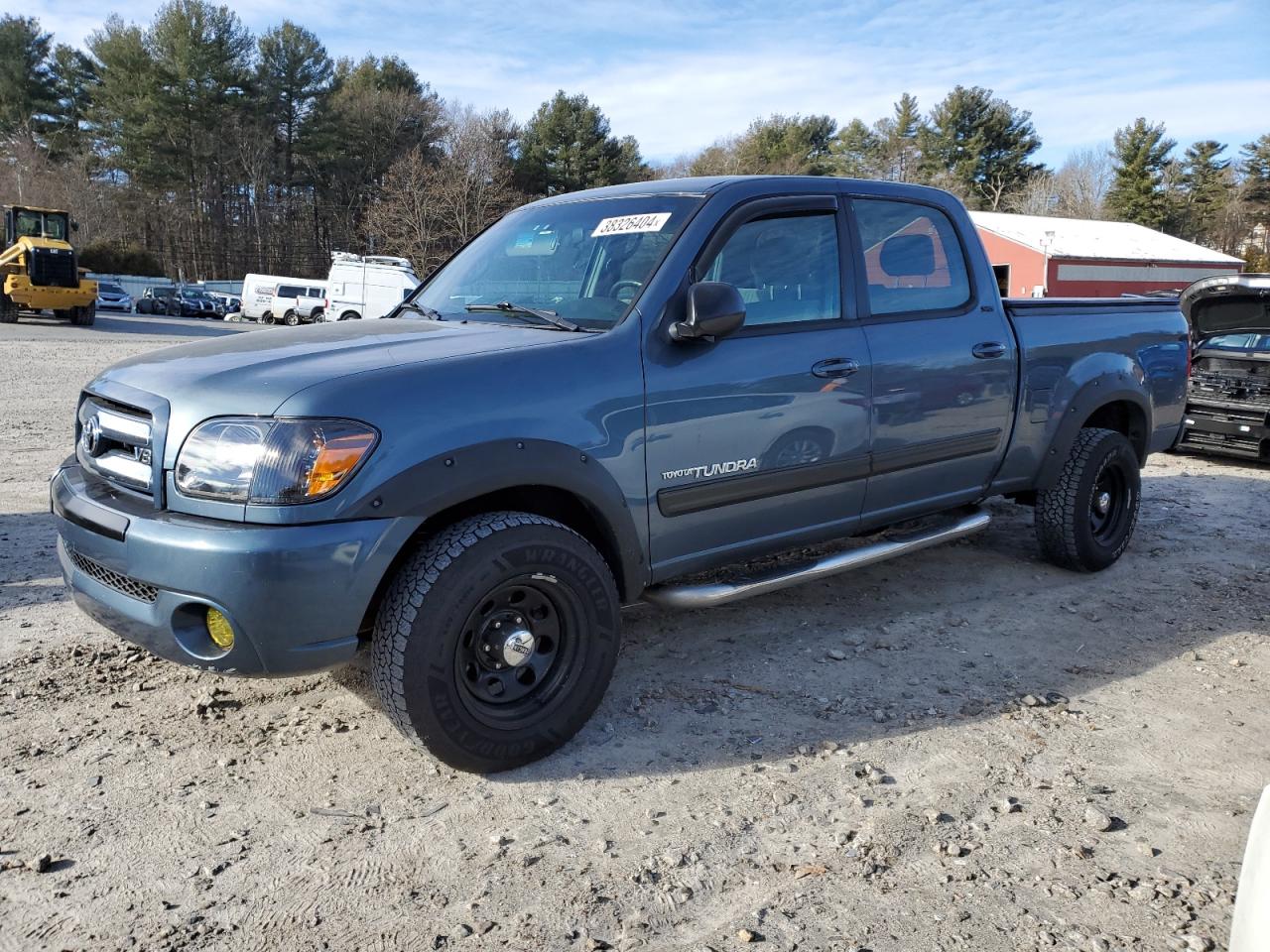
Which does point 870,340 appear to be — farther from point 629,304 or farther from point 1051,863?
point 1051,863

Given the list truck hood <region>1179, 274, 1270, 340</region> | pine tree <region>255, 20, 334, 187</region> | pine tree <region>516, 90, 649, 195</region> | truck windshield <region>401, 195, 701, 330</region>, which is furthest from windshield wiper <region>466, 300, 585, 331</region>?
pine tree <region>255, 20, 334, 187</region>

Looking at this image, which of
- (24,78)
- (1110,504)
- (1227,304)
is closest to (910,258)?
(1110,504)

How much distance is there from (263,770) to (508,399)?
145cm

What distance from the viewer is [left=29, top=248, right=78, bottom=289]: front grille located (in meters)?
29.4

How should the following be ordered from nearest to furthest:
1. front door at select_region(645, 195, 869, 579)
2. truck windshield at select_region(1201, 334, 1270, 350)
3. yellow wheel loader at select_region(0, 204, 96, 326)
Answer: front door at select_region(645, 195, 869, 579), truck windshield at select_region(1201, 334, 1270, 350), yellow wheel loader at select_region(0, 204, 96, 326)

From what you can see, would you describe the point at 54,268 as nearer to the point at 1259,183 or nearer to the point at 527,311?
the point at 527,311

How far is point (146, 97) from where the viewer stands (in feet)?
175

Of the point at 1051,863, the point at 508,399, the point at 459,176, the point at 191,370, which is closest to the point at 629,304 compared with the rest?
the point at 508,399

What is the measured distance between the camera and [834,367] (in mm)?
3951

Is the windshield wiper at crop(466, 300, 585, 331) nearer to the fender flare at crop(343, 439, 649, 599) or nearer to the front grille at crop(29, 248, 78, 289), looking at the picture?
the fender flare at crop(343, 439, 649, 599)

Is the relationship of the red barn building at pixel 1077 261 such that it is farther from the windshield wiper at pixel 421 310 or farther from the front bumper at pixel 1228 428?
the windshield wiper at pixel 421 310

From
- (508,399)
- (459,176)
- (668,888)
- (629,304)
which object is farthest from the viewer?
(459,176)

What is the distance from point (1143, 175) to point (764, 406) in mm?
72236

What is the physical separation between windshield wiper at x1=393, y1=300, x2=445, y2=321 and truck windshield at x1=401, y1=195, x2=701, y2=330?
0.02 metres
